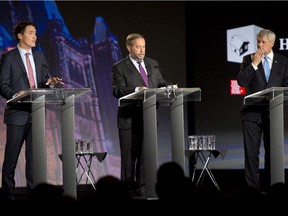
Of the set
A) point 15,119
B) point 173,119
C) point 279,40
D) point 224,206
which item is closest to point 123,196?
point 224,206

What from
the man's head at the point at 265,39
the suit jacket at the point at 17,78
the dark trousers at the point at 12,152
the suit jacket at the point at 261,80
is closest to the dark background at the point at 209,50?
the suit jacket at the point at 261,80

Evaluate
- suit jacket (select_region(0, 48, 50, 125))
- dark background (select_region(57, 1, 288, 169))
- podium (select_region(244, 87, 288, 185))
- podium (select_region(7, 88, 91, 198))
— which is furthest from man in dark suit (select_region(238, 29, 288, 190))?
dark background (select_region(57, 1, 288, 169))

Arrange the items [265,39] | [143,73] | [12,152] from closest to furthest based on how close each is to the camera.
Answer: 1. [12,152]
2. [265,39]
3. [143,73]

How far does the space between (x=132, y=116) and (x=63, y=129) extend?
1100 millimetres

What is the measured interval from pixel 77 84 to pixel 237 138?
2403 millimetres

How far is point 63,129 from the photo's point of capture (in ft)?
19.0

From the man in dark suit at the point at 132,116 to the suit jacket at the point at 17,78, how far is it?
0.72 meters

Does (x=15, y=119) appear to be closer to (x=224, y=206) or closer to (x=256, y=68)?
(x=256, y=68)

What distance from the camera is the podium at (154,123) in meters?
6.01

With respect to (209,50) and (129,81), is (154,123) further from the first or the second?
(209,50)

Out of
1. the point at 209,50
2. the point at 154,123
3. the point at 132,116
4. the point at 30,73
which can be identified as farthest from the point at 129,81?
the point at 209,50

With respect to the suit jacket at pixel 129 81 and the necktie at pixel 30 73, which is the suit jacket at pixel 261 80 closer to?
the suit jacket at pixel 129 81

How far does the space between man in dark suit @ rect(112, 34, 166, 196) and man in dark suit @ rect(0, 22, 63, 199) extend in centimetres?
75

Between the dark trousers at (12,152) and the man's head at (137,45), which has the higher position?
the man's head at (137,45)
